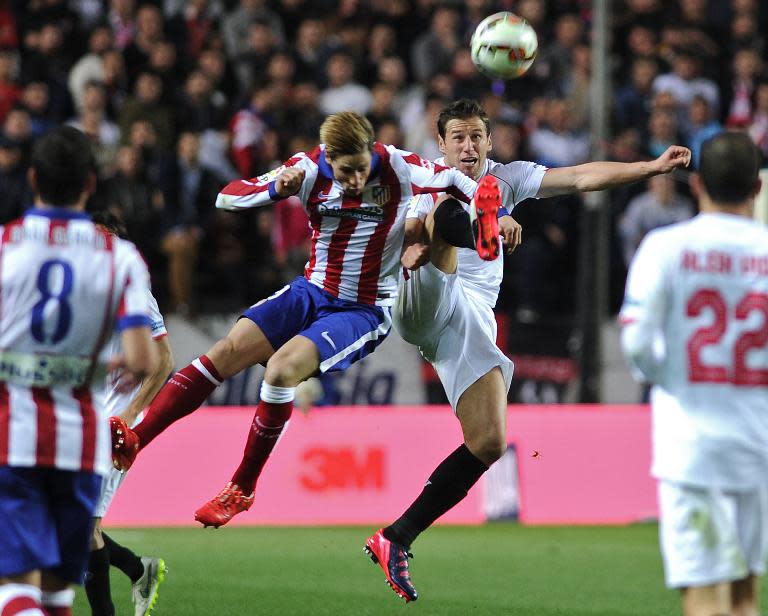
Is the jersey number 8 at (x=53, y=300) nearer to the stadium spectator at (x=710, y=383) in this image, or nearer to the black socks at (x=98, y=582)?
the stadium spectator at (x=710, y=383)

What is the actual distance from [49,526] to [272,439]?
286 centimetres

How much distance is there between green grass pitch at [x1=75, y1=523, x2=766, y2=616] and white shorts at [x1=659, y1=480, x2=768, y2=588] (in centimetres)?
321

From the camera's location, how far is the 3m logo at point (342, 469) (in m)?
13.5

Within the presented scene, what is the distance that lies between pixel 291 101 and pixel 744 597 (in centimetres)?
1121

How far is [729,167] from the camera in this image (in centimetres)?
471

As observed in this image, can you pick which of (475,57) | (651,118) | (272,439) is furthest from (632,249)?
(272,439)

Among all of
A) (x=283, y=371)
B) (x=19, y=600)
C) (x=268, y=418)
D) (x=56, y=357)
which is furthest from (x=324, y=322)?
(x=19, y=600)

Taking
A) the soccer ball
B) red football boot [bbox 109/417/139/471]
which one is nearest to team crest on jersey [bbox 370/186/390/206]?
the soccer ball

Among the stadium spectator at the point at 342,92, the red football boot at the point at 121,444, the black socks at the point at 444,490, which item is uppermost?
the stadium spectator at the point at 342,92

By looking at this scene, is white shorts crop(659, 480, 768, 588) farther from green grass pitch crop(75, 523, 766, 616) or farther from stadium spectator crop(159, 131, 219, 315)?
stadium spectator crop(159, 131, 219, 315)

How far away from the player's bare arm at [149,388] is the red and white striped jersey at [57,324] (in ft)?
8.00

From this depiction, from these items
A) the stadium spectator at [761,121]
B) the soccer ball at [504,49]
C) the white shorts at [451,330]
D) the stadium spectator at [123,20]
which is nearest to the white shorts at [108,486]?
the white shorts at [451,330]

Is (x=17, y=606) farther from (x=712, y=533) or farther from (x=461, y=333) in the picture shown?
(x=461, y=333)

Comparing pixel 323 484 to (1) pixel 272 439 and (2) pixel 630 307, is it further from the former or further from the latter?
(2) pixel 630 307
